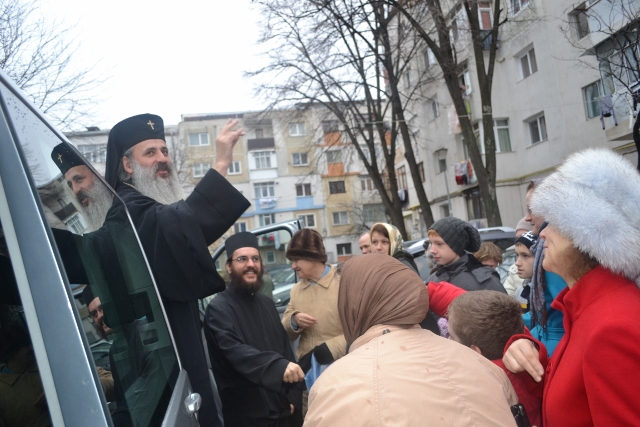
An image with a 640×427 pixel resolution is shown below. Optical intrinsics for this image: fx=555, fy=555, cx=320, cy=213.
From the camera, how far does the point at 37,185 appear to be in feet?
4.00

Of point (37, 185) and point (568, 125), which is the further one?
point (568, 125)

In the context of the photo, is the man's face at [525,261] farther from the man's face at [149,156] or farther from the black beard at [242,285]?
the man's face at [149,156]

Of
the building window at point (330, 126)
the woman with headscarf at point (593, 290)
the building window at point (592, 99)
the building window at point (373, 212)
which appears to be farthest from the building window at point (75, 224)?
the building window at point (373, 212)

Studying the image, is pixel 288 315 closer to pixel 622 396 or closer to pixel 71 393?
pixel 622 396

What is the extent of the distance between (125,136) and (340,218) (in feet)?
184

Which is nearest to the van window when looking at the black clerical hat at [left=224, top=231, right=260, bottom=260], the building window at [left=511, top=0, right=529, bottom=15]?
the black clerical hat at [left=224, top=231, right=260, bottom=260]

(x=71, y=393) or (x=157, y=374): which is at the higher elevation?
(x=71, y=393)

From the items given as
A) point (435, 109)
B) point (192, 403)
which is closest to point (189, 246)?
point (192, 403)

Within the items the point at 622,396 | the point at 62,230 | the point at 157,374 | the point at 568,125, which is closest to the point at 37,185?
the point at 62,230

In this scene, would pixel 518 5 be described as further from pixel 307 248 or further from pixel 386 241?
pixel 307 248

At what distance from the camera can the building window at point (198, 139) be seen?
2297 inches

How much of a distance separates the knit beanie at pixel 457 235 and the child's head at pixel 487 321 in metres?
1.55

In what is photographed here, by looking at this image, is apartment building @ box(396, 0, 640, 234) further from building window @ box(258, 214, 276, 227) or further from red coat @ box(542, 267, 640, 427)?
building window @ box(258, 214, 276, 227)

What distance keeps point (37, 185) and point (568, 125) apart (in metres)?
22.3
